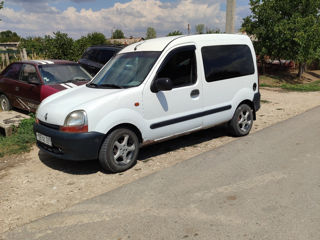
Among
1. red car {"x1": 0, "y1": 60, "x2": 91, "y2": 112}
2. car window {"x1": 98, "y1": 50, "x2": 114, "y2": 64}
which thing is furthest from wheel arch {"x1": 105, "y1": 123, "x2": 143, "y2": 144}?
car window {"x1": 98, "y1": 50, "x2": 114, "y2": 64}

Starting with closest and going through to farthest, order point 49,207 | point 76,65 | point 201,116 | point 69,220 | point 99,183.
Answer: point 69,220 < point 49,207 < point 99,183 < point 201,116 < point 76,65

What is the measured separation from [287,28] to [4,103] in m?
14.7

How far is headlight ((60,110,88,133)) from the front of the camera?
425cm

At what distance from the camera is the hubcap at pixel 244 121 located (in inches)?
249

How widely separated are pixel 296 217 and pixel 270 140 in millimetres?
3012

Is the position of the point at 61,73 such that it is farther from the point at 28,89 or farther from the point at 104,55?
the point at 104,55

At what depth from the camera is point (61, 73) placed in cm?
754

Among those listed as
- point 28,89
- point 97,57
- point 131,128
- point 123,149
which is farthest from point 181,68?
point 97,57

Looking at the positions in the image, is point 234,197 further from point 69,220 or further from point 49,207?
point 49,207

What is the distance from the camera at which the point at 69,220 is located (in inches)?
133

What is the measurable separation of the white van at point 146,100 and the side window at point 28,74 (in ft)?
8.28

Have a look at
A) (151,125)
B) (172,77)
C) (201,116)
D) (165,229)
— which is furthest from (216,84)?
(165,229)

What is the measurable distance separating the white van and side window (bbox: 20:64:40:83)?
8.28ft

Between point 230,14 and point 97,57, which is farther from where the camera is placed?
point 97,57
